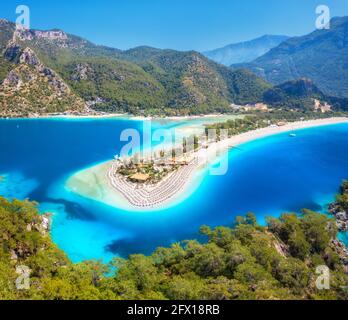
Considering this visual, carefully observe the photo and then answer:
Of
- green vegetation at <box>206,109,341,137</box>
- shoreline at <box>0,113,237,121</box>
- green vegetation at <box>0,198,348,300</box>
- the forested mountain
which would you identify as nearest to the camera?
green vegetation at <box>0,198,348,300</box>

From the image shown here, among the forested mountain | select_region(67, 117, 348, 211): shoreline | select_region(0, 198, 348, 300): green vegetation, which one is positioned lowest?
select_region(0, 198, 348, 300): green vegetation

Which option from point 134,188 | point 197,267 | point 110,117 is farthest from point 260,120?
point 197,267

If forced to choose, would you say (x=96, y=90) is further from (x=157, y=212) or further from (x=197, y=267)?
(x=197, y=267)

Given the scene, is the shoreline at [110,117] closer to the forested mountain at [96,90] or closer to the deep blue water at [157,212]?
the forested mountain at [96,90]

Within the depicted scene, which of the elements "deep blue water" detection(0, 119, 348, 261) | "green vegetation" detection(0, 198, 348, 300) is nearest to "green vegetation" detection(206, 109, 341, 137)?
"deep blue water" detection(0, 119, 348, 261)

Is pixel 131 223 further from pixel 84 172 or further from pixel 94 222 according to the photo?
pixel 84 172

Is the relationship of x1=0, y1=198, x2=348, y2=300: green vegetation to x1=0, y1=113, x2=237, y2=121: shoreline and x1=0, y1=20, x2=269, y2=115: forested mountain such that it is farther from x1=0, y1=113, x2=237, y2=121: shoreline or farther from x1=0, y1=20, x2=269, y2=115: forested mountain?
x1=0, y1=20, x2=269, y2=115: forested mountain
